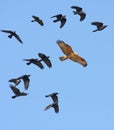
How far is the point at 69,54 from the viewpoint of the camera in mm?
30656

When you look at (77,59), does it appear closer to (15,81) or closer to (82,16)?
(15,81)

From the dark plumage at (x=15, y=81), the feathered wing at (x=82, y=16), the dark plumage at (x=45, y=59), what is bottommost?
the dark plumage at (x=15, y=81)

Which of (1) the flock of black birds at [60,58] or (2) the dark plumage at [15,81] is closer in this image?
(1) the flock of black birds at [60,58]

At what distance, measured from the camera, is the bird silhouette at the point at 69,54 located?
30562 millimetres

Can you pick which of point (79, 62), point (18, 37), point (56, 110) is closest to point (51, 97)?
point (56, 110)

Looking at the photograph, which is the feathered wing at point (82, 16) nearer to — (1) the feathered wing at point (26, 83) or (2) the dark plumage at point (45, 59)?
(2) the dark plumage at point (45, 59)

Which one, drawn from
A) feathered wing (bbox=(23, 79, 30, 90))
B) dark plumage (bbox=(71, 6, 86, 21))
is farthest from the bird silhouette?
dark plumage (bbox=(71, 6, 86, 21))

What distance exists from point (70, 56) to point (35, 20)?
44.8ft

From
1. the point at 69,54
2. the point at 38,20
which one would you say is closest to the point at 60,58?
the point at 69,54

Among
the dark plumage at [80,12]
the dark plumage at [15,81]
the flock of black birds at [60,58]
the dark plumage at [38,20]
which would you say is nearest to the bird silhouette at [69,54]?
the flock of black birds at [60,58]

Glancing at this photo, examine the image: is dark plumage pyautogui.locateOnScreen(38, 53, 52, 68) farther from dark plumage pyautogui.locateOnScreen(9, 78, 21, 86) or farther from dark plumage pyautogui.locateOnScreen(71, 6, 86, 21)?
dark plumage pyautogui.locateOnScreen(71, 6, 86, 21)

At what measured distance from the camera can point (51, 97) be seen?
3962cm

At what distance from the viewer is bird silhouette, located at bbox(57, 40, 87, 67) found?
30562 mm

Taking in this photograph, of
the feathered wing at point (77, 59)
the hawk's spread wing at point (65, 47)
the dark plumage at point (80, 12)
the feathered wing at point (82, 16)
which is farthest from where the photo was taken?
the feathered wing at point (82, 16)
